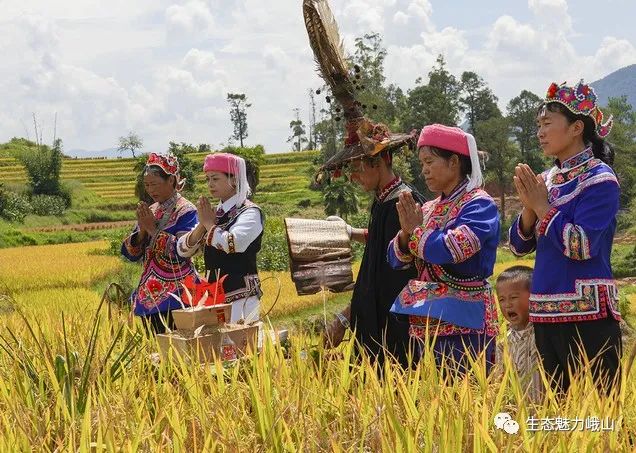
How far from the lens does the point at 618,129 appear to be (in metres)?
50.6

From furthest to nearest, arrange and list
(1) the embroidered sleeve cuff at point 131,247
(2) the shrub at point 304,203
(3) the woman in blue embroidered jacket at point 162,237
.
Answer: (2) the shrub at point 304,203
(1) the embroidered sleeve cuff at point 131,247
(3) the woman in blue embroidered jacket at point 162,237

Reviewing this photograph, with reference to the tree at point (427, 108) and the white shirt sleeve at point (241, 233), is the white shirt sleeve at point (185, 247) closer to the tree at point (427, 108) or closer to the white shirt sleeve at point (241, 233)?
the white shirt sleeve at point (241, 233)

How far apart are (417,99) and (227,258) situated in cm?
4569

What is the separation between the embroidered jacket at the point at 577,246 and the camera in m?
2.82

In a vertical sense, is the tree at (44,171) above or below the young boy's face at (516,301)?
above

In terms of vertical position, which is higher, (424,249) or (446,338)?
(424,249)

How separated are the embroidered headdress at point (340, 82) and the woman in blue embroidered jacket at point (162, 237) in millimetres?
1235

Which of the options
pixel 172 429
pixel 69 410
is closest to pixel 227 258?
pixel 69 410

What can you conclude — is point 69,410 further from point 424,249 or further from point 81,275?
point 81,275

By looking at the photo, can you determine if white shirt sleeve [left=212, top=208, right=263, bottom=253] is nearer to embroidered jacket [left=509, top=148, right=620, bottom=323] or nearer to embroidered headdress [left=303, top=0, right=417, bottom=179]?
embroidered headdress [left=303, top=0, right=417, bottom=179]

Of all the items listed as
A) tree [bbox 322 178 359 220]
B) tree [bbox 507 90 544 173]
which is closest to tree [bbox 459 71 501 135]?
tree [bbox 507 90 544 173]

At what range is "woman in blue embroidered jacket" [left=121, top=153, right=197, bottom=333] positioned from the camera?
4480 millimetres

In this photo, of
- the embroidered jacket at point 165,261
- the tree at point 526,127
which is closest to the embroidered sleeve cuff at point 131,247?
the embroidered jacket at point 165,261

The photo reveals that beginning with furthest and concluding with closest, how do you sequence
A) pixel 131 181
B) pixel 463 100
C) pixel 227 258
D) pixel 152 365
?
pixel 463 100 → pixel 131 181 → pixel 227 258 → pixel 152 365
